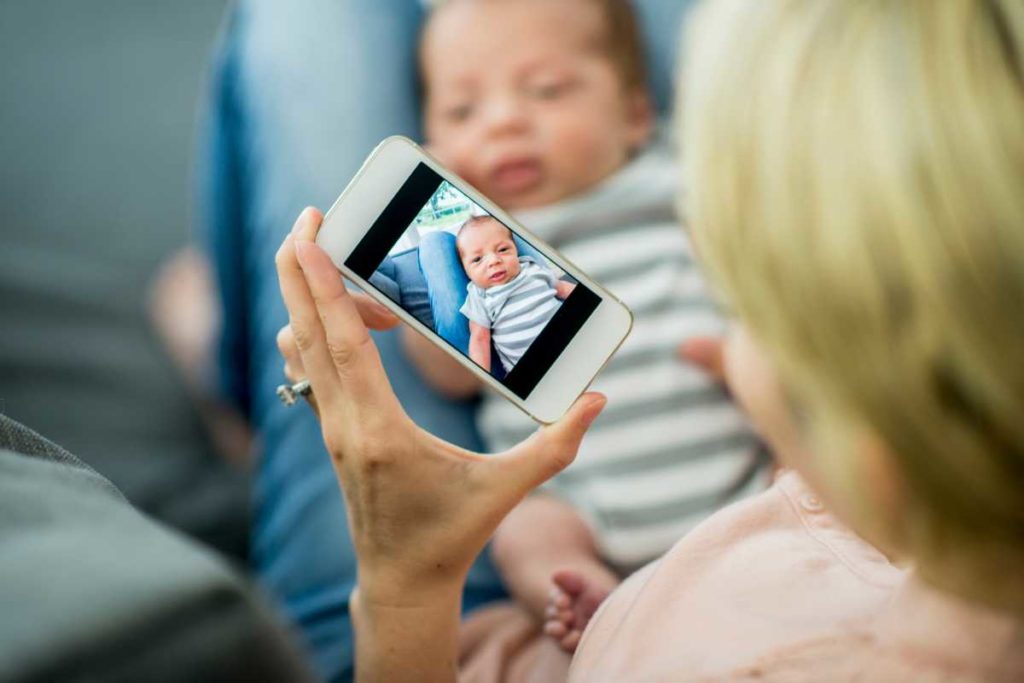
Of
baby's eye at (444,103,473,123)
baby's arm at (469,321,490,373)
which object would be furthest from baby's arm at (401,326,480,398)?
baby's arm at (469,321,490,373)

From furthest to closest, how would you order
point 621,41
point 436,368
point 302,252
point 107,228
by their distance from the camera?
1. point 107,228
2. point 621,41
3. point 436,368
4. point 302,252

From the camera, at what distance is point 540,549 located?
3.19 ft

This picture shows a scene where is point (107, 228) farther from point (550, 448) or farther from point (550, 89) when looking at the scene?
point (550, 448)

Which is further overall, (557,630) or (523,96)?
(523,96)

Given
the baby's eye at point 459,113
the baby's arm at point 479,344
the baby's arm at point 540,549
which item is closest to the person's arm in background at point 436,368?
the baby's arm at point 540,549

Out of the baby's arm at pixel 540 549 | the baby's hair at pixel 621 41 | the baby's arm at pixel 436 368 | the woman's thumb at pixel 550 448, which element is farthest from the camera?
the baby's hair at pixel 621 41

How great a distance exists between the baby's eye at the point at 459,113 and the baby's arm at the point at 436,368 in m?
0.28

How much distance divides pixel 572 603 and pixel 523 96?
62 cm

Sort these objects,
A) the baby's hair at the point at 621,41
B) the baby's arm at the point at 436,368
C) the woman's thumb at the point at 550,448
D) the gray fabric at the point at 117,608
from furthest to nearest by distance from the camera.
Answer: the baby's hair at the point at 621,41 → the baby's arm at the point at 436,368 → the woman's thumb at the point at 550,448 → the gray fabric at the point at 117,608

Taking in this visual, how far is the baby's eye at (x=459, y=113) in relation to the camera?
1.16 meters

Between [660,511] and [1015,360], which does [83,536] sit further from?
[660,511]

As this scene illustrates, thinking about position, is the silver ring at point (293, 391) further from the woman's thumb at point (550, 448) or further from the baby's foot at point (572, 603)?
the baby's foot at point (572, 603)

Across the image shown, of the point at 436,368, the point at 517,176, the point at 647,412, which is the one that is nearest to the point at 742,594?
the point at 647,412

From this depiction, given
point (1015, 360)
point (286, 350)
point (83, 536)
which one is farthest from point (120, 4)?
point (1015, 360)
